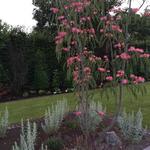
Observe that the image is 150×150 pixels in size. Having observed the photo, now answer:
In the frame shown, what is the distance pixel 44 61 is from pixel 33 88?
1.04 meters

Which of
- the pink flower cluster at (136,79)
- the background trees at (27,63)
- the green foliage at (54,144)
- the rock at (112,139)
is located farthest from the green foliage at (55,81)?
the pink flower cluster at (136,79)

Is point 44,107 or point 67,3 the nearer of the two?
point 67,3

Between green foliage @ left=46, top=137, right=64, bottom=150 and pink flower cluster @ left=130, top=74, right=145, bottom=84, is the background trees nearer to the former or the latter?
green foliage @ left=46, top=137, right=64, bottom=150

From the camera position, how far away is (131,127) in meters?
7.37

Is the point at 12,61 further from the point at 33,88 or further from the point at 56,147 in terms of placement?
the point at 56,147

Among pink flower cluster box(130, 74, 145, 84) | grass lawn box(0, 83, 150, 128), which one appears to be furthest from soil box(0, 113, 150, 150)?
grass lawn box(0, 83, 150, 128)

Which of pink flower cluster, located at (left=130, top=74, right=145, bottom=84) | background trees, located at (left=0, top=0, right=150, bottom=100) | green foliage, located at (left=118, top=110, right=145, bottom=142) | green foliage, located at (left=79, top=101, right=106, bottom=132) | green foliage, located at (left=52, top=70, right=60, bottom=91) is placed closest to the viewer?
pink flower cluster, located at (left=130, top=74, right=145, bottom=84)

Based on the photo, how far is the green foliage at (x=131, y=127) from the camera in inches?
287

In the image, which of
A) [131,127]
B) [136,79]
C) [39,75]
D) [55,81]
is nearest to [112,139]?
[131,127]

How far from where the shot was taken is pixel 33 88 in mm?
16391

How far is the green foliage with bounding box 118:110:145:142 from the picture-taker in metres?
7.29

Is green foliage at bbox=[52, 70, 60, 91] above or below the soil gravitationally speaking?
above

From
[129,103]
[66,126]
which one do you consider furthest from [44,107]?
[66,126]

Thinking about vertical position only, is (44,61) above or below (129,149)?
above
